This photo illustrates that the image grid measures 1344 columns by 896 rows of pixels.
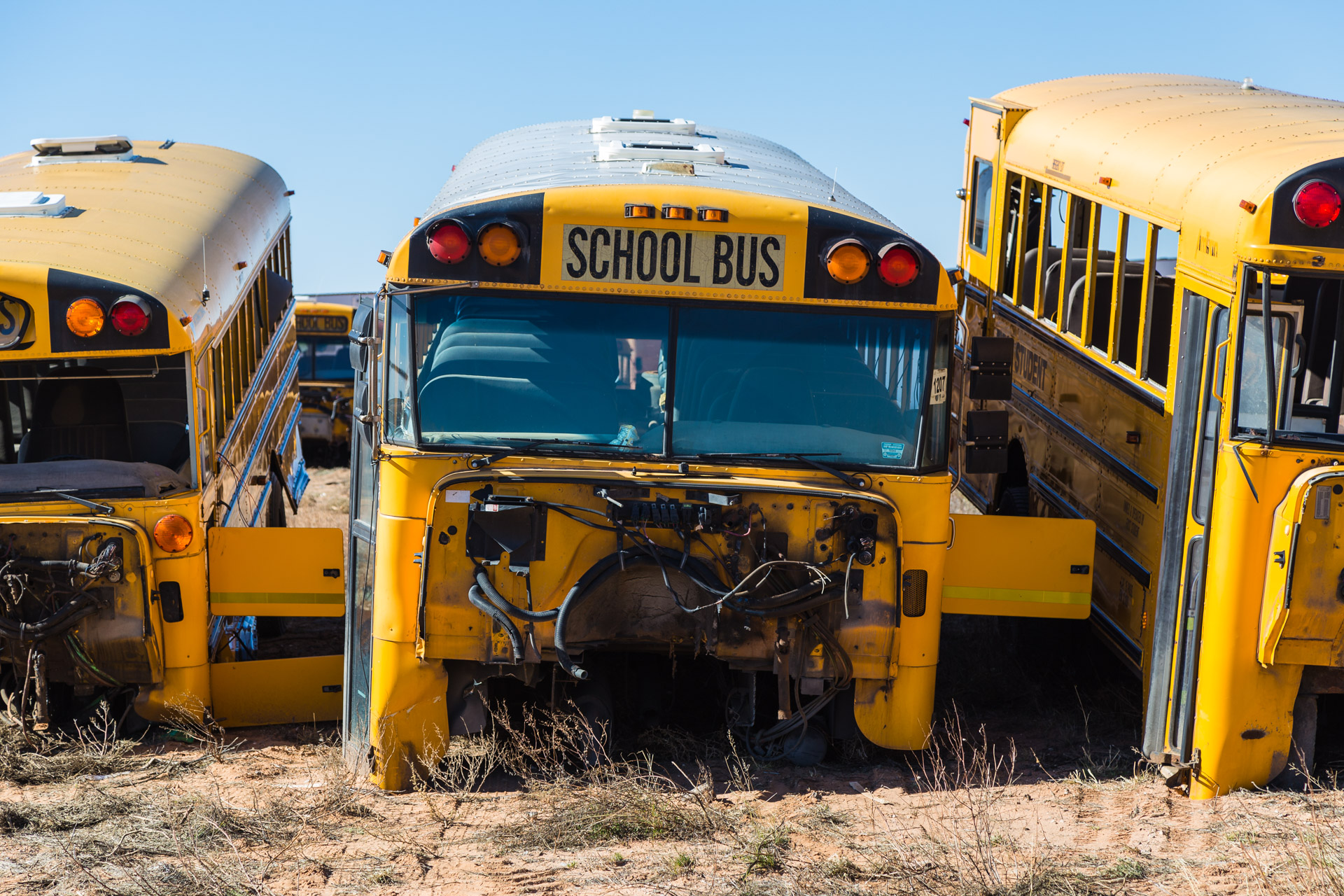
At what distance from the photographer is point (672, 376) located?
17.9ft

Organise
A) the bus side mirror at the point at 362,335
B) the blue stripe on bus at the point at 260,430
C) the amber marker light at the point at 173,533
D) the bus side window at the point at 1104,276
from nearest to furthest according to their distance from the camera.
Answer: the bus side mirror at the point at 362,335 → the amber marker light at the point at 173,533 → the bus side window at the point at 1104,276 → the blue stripe on bus at the point at 260,430

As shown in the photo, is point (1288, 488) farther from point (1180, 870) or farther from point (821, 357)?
point (821, 357)

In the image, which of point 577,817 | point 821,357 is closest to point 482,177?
point 821,357

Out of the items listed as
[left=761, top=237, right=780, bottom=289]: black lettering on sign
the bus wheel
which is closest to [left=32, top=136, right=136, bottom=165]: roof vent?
the bus wheel

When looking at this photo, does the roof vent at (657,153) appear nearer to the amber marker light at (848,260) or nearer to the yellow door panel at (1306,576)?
the amber marker light at (848,260)

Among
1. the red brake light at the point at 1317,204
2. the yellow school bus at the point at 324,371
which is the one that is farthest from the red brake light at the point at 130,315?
the yellow school bus at the point at 324,371

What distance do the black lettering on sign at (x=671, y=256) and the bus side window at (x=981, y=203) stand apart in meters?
3.98

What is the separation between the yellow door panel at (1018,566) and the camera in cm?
622

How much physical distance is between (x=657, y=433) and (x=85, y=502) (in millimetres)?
2622

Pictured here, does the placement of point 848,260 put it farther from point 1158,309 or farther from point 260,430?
point 260,430

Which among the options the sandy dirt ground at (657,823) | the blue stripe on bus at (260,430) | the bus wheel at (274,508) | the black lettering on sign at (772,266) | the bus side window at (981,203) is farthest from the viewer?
the bus wheel at (274,508)

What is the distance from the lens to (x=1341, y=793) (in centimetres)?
539

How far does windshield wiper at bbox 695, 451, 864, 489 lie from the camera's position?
544 centimetres

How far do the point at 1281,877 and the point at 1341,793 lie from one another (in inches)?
40.1
